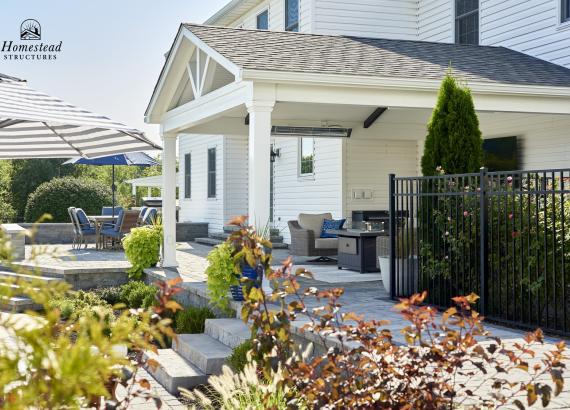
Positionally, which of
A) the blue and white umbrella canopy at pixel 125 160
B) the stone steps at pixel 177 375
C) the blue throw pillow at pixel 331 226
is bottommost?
the stone steps at pixel 177 375

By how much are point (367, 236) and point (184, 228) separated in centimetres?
1073

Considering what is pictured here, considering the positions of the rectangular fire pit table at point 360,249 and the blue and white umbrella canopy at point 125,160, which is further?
the blue and white umbrella canopy at point 125,160

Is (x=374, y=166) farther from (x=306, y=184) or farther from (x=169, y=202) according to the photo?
(x=169, y=202)

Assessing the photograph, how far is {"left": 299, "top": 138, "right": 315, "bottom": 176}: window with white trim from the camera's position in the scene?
17.4m

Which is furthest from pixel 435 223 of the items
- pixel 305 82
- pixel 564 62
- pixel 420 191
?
pixel 564 62

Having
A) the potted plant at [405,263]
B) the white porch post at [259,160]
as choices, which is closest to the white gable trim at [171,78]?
the white porch post at [259,160]

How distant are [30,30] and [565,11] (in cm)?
1674

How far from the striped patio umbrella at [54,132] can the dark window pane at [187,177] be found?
16557mm

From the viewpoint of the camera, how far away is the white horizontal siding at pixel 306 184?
16.2m

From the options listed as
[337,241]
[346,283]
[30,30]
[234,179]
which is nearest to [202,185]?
[234,179]

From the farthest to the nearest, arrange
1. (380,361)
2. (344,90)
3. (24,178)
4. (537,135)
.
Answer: (24,178) → (537,135) → (344,90) → (380,361)

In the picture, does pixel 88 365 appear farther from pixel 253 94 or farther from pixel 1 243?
pixel 253 94

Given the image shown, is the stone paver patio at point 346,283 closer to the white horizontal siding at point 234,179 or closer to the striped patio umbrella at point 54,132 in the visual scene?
the striped patio umbrella at point 54,132

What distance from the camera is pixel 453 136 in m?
9.02
